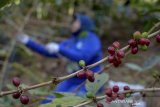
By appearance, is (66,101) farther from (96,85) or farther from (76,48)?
(76,48)

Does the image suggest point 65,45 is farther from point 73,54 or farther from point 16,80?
point 16,80

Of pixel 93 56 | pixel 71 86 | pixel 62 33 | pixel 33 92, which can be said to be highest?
pixel 62 33

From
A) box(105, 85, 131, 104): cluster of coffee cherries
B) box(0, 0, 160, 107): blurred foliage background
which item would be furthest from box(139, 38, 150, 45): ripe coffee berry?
box(0, 0, 160, 107): blurred foliage background

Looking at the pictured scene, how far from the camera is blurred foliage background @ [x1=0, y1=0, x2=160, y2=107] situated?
303cm

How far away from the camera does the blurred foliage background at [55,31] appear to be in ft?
9.93

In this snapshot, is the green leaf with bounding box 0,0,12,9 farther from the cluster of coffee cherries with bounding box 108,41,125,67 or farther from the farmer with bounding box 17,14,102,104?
the farmer with bounding box 17,14,102,104

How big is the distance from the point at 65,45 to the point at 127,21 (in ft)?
16.5

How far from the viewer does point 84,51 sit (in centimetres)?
375

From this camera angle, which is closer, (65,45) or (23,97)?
(23,97)

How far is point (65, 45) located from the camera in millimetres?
4062

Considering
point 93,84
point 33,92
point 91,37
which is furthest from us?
point 91,37

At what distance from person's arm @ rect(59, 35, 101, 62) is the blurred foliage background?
0.79 ft

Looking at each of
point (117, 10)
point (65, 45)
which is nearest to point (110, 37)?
point (117, 10)

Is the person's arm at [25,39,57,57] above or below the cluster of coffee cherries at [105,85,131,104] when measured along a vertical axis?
above
